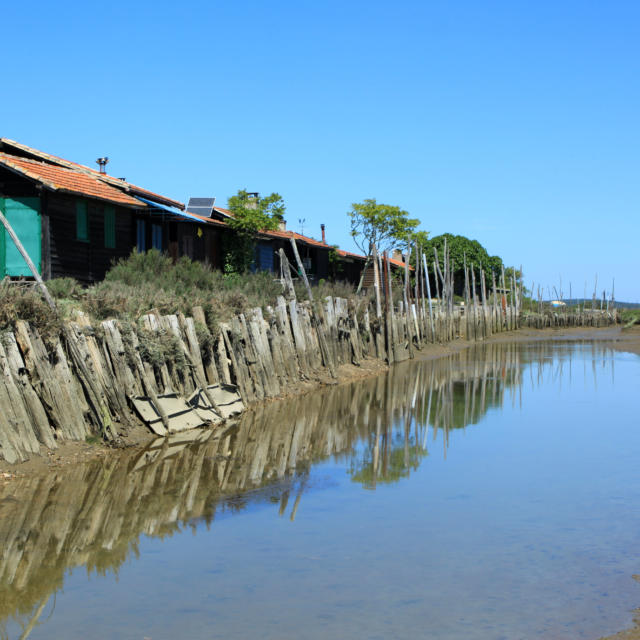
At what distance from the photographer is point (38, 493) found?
7707 millimetres

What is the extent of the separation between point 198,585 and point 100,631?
879mm

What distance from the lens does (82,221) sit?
68.8ft

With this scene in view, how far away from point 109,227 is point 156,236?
120 inches

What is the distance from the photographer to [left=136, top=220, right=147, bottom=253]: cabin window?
23.7 metres

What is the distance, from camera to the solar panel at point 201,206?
2882cm

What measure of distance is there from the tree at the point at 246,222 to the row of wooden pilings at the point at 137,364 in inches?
408

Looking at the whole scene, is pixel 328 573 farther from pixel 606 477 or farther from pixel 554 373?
pixel 554 373

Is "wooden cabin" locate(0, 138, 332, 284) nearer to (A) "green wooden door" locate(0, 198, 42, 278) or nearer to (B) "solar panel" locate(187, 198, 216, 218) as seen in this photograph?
(A) "green wooden door" locate(0, 198, 42, 278)

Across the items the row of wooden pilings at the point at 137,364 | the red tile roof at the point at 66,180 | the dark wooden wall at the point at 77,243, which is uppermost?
the red tile roof at the point at 66,180

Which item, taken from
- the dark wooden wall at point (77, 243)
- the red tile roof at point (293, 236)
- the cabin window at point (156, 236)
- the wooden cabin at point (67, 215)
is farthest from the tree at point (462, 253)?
the dark wooden wall at point (77, 243)

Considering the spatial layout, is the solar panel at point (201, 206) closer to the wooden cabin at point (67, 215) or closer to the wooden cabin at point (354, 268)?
the wooden cabin at point (67, 215)

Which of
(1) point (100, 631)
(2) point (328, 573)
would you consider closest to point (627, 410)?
(2) point (328, 573)

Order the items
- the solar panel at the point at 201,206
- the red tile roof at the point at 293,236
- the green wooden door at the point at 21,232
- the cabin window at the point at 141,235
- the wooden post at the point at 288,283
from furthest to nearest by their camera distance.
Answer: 1. the red tile roof at the point at 293,236
2. the solar panel at the point at 201,206
3. the cabin window at the point at 141,235
4. the green wooden door at the point at 21,232
5. the wooden post at the point at 288,283

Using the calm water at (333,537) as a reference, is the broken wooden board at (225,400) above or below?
above
